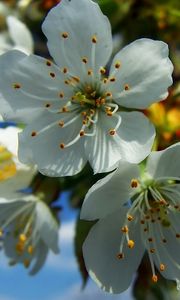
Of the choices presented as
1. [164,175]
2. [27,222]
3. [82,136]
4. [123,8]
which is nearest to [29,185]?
[27,222]

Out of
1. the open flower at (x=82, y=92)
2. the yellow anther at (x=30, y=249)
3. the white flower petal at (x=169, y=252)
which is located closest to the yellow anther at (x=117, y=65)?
the open flower at (x=82, y=92)

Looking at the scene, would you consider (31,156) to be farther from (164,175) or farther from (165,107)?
(165,107)

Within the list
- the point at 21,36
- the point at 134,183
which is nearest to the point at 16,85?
the point at 134,183

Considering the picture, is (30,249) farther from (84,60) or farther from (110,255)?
(84,60)

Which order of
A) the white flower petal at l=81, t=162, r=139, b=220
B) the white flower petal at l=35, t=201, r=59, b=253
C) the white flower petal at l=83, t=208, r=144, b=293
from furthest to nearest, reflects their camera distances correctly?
1. the white flower petal at l=35, t=201, r=59, b=253
2. the white flower petal at l=83, t=208, r=144, b=293
3. the white flower petal at l=81, t=162, r=139, b=220

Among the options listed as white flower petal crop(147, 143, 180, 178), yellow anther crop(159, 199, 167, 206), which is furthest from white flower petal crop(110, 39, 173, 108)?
yellow anther crop(159, 199, 167, 206)

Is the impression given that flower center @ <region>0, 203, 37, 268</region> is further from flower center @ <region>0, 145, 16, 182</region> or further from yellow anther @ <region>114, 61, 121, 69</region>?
yellow anther @ <region>114, 61, 121, 69</region>

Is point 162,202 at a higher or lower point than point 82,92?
lower
